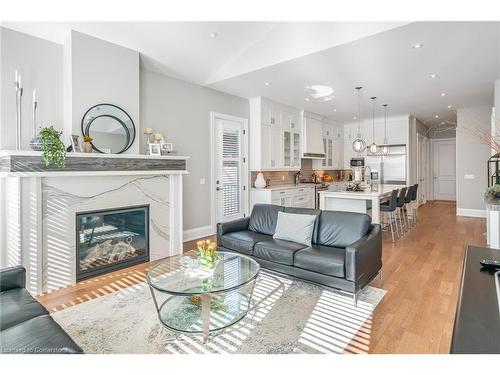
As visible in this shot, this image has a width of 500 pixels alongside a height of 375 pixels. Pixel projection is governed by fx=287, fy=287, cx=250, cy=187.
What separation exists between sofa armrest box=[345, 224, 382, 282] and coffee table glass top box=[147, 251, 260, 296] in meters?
0.89

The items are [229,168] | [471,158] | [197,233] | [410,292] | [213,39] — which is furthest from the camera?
[471,158]

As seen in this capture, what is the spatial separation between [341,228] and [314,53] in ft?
8.00

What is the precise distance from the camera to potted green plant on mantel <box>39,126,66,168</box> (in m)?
3.04

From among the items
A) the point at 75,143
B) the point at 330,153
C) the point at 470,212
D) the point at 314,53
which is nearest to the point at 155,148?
the point at 75,143

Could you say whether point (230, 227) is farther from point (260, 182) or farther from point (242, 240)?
point (260, 182)

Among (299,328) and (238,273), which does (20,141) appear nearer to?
(238,273)

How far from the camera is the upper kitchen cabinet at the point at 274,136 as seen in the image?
6.46 metres

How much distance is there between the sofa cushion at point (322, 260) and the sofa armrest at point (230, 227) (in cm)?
117

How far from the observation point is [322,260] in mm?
2924

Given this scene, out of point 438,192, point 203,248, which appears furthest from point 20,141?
point 438,192

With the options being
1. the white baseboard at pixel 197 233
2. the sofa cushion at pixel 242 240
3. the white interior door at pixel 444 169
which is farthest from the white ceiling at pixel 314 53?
the white interior door at pixel 444 169

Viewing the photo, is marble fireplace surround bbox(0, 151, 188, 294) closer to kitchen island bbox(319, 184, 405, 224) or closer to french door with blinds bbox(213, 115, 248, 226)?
french door with blinds bbox(213, 115, 248, 226)

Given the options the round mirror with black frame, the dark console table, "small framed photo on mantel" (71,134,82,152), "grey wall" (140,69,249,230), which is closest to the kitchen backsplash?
"grey wall" (140,69,249,230)
